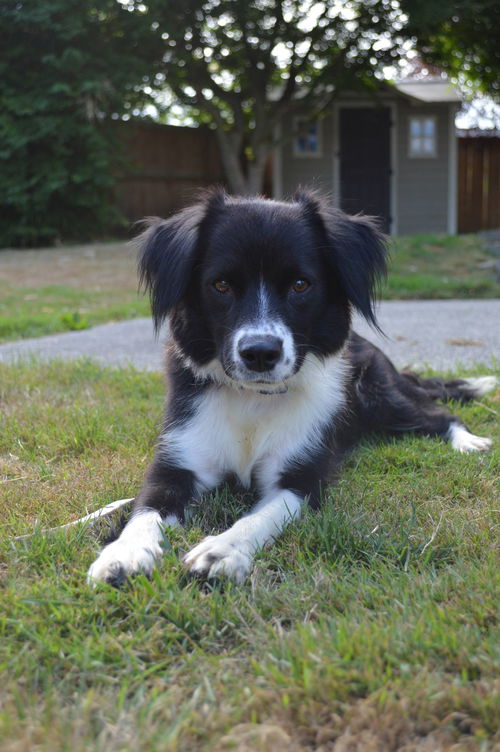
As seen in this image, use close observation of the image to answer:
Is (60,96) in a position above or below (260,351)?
above

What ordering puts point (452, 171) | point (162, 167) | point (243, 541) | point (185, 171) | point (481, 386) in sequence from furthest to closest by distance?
1. point (185, 171)
2. point (452, 171)
3. point (162, 167)
4. point (481, 386)
5. point (243, 541)

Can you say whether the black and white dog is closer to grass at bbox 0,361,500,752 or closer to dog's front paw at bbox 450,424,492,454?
grass at bbox 0,361,500,752

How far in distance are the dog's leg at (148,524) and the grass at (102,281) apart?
4980mm

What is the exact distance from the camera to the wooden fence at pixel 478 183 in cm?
2305

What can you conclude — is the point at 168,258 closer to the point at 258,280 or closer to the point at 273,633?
the point at 258,280

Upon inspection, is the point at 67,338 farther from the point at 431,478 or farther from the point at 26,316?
the point at 431,478

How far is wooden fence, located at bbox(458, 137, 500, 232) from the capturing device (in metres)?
23.0

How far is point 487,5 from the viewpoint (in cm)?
1689

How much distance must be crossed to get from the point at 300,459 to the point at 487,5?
1743cm

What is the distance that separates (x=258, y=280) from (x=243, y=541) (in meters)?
1.06

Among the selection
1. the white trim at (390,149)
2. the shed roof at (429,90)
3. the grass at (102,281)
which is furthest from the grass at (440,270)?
the shed roof at (429,90)

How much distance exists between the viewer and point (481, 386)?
4711mm

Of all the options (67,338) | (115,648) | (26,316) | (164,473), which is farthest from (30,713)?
(26,316)

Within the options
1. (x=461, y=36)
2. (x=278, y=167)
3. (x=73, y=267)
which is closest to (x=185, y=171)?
(x=278, y=167)
